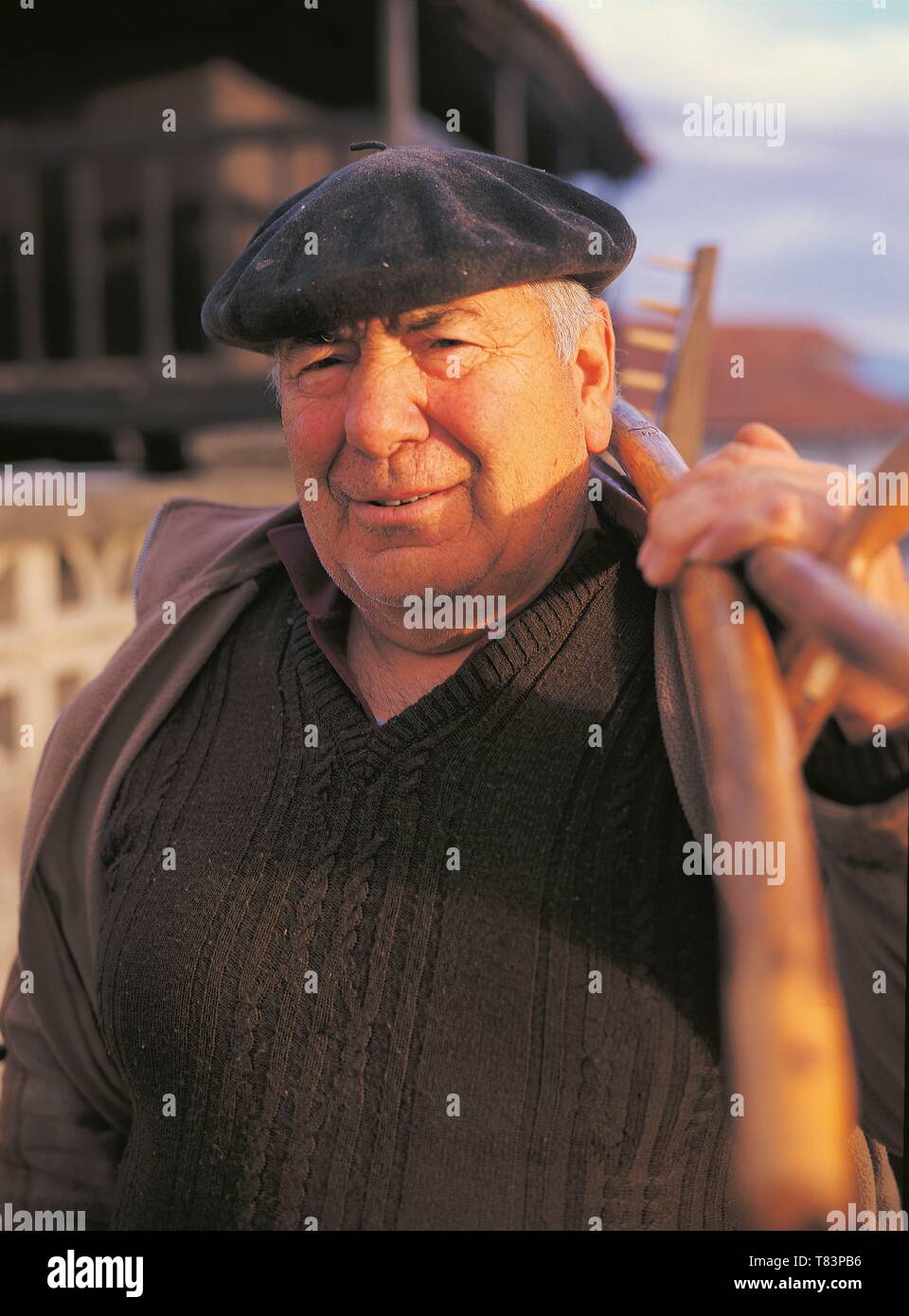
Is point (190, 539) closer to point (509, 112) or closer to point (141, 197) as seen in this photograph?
point (141, 197)

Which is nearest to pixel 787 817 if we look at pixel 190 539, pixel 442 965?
pixel 442 965

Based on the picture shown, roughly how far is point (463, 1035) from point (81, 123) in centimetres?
685

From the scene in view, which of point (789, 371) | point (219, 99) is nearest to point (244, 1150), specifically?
point (219, 99)

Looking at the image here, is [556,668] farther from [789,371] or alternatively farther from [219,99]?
[789,371]

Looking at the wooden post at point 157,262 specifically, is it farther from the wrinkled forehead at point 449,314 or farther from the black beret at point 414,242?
the wrinkled forehead at point 449,314

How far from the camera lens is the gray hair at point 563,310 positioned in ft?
4.55

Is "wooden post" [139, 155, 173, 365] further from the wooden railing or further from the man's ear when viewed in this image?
the man's ear

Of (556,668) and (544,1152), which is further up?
(556,668)

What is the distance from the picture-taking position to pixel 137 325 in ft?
23.7

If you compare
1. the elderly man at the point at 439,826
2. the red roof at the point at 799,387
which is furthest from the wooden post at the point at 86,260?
the red roof at the point at 799,387

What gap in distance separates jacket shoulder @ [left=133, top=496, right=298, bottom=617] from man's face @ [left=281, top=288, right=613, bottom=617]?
1.30ft

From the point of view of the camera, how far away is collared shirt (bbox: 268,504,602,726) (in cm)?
154

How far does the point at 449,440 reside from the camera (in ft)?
4.55

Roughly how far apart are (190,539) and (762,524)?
1255mm
